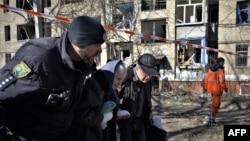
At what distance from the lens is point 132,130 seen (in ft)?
12.7

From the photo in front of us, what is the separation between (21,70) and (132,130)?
88.7 inches

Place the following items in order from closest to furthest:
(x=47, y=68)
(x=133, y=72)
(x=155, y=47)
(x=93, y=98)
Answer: (x=47, y=68) → (x=93, y=98) → (x=133, y=72) → (x=155, y=47)

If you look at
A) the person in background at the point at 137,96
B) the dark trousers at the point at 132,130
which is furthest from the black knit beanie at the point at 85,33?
the dark trousers at the point at 132,130

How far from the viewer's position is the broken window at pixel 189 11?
25.0m

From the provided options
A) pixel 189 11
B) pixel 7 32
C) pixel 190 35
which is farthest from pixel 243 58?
pixel 7 32

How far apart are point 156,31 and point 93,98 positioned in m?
24.9

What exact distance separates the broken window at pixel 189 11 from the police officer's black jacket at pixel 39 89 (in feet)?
77.6

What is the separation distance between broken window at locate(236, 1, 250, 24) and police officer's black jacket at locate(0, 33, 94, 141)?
919 inches

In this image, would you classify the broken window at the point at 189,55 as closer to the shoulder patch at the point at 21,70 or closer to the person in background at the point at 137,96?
the person in background at the point at 137,96

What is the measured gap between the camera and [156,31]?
2686 centimetres

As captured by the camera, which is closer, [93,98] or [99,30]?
[99,30]

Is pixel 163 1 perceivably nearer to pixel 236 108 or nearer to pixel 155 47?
pixel 155 47

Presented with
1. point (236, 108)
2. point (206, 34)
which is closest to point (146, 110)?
point (236, 108)

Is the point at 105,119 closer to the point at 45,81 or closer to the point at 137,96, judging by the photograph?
the point at 45,81
